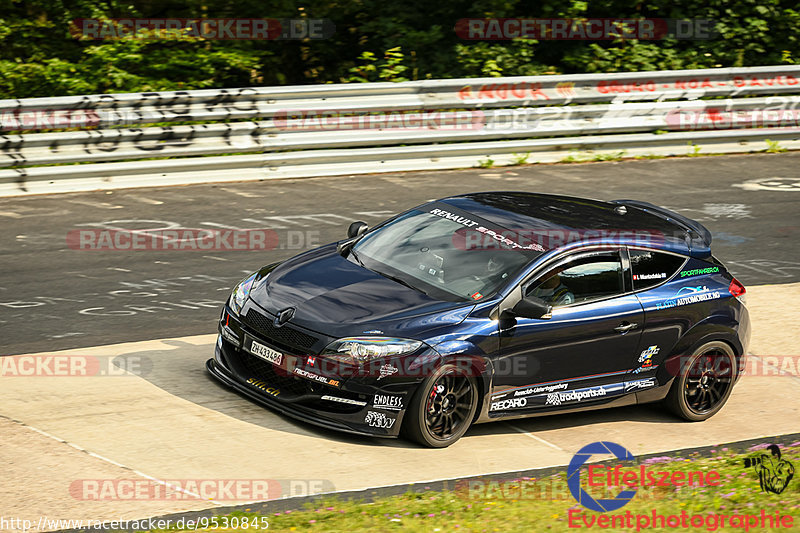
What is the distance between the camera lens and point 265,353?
7535 millimetres

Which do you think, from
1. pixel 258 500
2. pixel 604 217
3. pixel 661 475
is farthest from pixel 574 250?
pixel 258 500

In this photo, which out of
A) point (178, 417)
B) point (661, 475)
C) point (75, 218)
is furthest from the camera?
point (75, 218)

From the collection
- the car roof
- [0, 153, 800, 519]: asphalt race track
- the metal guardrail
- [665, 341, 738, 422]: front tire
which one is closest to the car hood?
[0, 153, 800, 519]: asphalt race track

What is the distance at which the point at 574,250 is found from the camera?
313 inches

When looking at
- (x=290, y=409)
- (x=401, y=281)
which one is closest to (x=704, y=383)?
(x=401, y=281)

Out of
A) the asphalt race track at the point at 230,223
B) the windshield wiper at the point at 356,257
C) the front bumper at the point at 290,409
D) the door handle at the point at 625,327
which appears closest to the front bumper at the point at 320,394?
the front bumper at the point at 290,409

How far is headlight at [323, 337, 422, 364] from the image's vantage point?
720cm

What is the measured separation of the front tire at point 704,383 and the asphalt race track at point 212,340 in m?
0.16

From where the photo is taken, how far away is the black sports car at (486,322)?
7.27 meters

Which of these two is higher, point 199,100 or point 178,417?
point 199,100

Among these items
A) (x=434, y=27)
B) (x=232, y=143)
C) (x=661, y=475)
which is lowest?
(x=661, y=475)

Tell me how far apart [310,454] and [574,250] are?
254 centimetres

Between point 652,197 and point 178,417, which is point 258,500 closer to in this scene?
point 178,417

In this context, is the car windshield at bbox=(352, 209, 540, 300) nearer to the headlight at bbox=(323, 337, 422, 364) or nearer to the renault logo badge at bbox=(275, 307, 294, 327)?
the headlight at bbox=(323, 337, 422, 364)
